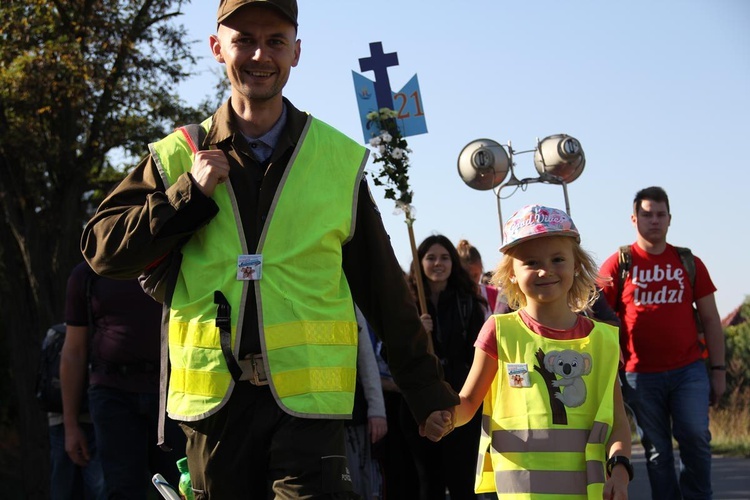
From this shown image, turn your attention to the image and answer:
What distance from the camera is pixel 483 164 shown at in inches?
534

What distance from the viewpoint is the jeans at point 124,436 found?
6797 mm

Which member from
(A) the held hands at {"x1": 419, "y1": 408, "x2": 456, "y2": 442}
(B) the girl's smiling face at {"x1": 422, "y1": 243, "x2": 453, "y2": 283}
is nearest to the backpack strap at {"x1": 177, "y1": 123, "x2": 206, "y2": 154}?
(A) the held hands at {"x1": 419, "y1": 408, "x2": 456, "y2": 442}

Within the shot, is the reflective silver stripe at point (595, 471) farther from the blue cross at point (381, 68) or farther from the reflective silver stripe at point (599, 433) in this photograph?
the blue cross at point (381, 68)

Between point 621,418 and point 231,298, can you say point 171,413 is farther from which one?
point 621,418

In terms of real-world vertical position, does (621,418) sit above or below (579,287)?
below

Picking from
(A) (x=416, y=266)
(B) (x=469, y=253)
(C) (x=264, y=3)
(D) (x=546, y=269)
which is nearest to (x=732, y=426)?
(B) (x=469, y=253)

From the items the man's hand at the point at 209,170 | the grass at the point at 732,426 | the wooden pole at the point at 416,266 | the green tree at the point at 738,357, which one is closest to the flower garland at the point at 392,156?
the wooden pole at the point at 416,266

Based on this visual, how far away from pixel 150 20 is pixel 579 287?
1183cm

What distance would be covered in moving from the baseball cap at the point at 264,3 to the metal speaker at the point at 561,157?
32.9 ft

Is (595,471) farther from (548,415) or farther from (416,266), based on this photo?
(416,266)

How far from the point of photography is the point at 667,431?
8.65 metres

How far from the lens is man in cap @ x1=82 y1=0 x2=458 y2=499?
3.66 meters

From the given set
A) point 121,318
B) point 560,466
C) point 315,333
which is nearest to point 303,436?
point 315,333

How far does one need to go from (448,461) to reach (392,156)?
2.15m
